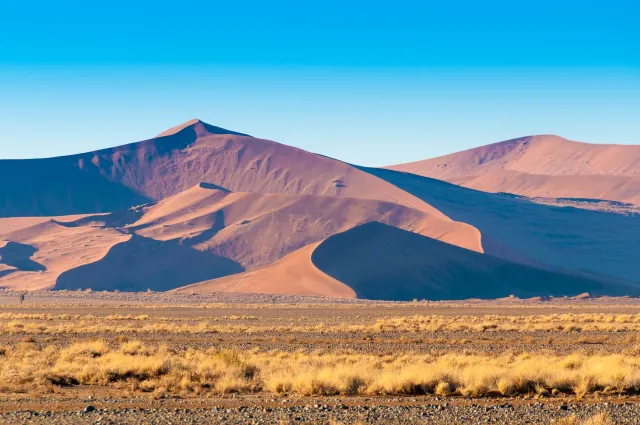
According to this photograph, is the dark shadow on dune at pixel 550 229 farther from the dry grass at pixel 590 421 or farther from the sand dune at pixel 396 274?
Result: the dry grass at pixel 590 421

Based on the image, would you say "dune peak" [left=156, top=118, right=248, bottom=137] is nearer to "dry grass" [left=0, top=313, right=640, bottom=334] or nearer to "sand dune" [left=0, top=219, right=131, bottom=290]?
"sand dune" [left=0, top=219, right=131, bottom=290]

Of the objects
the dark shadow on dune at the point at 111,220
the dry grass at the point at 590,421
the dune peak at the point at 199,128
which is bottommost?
the dark shadow on dune at the point at 111,220

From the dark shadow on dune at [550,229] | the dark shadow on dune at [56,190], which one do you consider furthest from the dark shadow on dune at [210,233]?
the dark shadow on dune at [56,190]

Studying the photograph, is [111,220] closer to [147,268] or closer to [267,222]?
[267,222]

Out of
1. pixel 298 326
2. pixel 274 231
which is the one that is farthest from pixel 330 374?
pixel 274 231

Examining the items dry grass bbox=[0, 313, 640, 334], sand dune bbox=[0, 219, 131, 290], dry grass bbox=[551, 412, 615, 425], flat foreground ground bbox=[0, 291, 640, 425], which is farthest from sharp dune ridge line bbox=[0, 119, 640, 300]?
dry grass bbox=[551, 412, 615, 425]

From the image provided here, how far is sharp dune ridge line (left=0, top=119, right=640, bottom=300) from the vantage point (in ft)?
261

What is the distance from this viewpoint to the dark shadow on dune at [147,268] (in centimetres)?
8331

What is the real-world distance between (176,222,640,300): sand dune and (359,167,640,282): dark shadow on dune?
11757 millimetres

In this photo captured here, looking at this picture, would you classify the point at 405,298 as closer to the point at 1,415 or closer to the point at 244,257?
the point at 244,257

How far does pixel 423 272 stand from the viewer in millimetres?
79125

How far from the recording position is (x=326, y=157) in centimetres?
13988

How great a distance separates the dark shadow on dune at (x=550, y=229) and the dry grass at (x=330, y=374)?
3009 inches

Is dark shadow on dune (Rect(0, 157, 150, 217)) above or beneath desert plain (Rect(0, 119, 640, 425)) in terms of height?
above
